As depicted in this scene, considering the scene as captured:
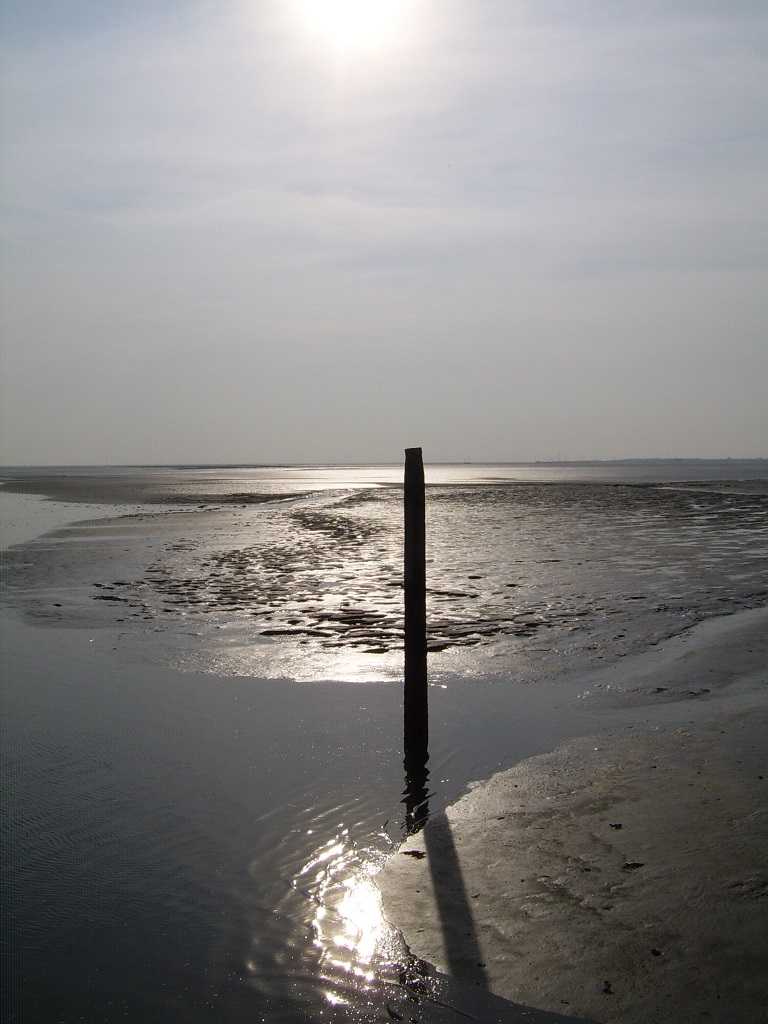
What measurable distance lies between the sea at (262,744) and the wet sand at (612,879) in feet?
0.93

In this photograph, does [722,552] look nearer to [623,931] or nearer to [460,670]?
[460,670]

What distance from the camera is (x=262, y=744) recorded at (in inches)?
347

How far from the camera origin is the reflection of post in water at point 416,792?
6708 mm

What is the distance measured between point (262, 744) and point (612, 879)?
171 inches

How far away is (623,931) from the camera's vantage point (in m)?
4.86

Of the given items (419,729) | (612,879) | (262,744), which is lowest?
(262,744)

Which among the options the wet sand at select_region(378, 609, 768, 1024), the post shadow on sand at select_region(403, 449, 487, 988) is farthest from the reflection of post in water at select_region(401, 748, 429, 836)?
the wet sand at select_region(378, 609, 768, 1024)

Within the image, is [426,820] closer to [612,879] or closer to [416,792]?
[416,792]

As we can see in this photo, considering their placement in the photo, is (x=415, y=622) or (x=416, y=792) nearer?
(x=416, y=792)

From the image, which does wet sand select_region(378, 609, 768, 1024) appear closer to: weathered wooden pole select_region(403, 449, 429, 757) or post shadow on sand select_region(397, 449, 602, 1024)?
post shadow on sand select_region(397, 449, 602, 1024)

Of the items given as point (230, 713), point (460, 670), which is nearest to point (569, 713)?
point (460, 670)

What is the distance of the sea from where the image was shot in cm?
485

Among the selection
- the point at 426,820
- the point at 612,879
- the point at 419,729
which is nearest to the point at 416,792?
the point at 426,820

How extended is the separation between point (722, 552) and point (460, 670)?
14677 mm
